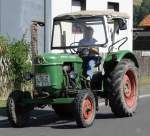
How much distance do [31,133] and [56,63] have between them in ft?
5.50

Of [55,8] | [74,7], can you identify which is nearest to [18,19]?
[55,8]

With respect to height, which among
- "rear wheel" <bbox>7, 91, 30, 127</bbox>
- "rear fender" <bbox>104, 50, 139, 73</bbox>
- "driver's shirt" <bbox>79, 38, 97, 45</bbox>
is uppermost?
"driver's shirt" <bbox>79, 38, 97, 45</bbox>

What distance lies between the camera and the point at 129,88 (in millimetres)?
15141

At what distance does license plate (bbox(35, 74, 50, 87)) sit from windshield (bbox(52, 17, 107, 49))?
1780 mm

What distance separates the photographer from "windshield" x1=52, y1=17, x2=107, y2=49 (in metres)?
14.4

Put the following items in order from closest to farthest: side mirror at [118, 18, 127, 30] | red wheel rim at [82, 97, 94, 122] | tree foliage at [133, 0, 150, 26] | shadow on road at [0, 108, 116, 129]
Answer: red wheel rim at [82, 97, 94, 122] → shadow on road at [0, 108, 116, 129] → side mirror at [118, 18, 127, 30] → tree foliage at [133, 0, 150, 26]

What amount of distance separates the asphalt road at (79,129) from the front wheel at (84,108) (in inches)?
6.2

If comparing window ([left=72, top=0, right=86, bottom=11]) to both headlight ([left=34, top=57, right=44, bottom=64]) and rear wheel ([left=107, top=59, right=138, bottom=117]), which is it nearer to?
rear wheel ([left=107, top=59, right=138, bottom=117])

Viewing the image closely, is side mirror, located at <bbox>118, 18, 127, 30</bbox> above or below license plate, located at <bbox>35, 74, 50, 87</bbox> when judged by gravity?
above

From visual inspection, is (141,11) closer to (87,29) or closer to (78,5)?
(78,5)

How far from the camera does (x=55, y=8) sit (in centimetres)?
2644

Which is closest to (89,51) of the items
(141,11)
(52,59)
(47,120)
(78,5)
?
(52,59)

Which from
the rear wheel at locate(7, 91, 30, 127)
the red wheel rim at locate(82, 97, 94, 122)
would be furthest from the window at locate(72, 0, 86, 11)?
the red wheel rim at locate(82, 97, 94, 122)

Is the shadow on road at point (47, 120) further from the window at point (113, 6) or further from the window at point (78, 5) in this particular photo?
the window at point (113, 6)
